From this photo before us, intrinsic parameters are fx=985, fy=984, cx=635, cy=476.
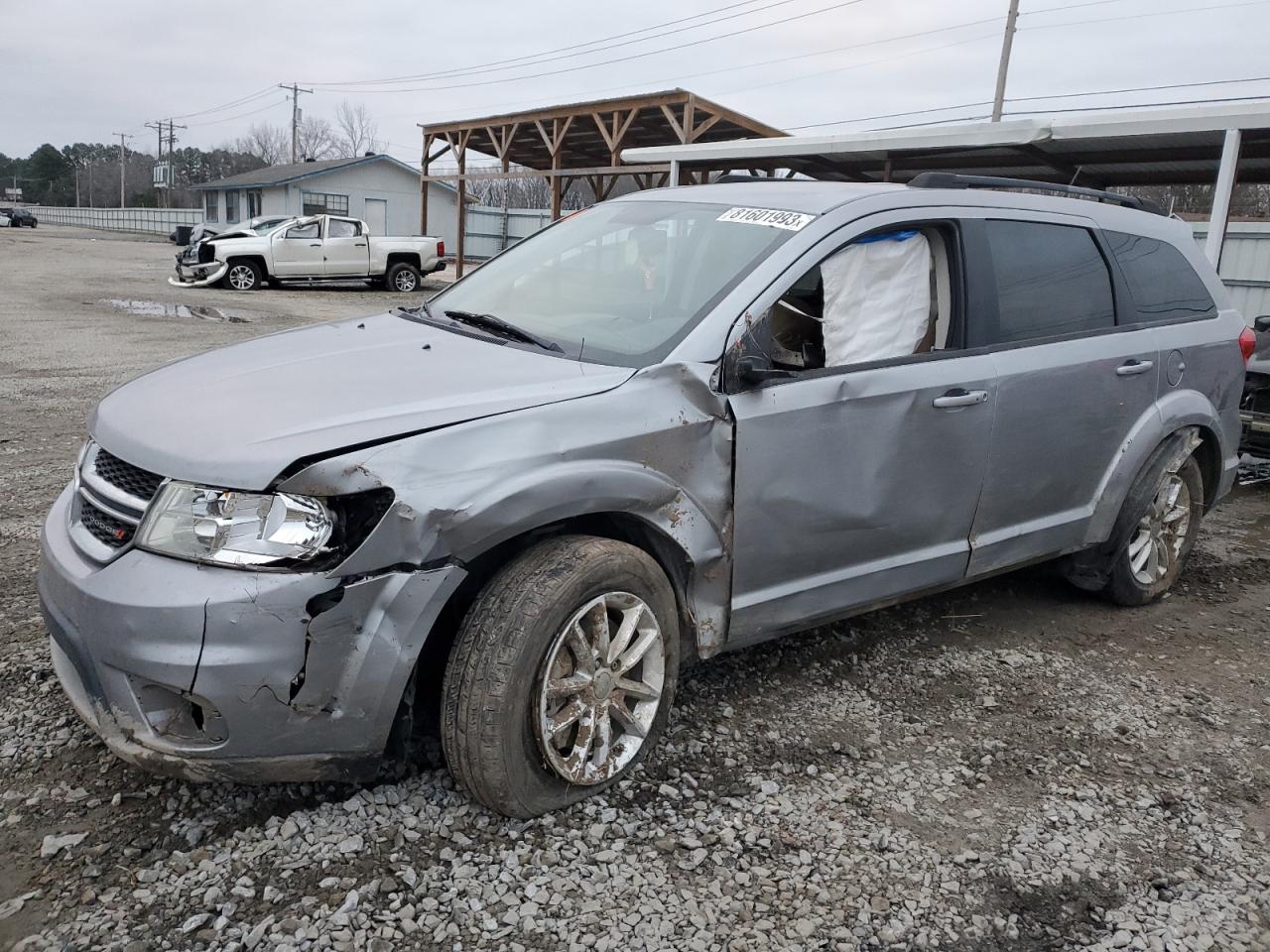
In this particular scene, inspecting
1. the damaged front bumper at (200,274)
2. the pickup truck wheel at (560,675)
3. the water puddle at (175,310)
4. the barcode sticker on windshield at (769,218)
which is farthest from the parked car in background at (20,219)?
the pickup truck wheel at (560,675)

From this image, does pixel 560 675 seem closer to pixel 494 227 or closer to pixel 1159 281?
pixel 1159 281

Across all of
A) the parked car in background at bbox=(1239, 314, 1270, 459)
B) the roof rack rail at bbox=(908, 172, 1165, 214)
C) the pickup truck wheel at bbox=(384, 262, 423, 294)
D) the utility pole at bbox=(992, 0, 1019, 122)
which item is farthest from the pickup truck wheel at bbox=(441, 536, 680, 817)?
the utility pole at bbox=(992, 0, 1019, 122)

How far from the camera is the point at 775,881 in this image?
2512mm

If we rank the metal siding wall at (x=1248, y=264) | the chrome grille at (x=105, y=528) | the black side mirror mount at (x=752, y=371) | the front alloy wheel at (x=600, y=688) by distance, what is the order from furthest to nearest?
the metal siding wall at (x=1248, y=264)
the black side mirror mount at (x=752, y=371)
the front alloy wheel at (x=600, y=688)
the chrome grille at (x=105, y=528)

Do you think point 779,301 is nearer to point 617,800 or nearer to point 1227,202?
point 617,800

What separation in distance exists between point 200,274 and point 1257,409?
19.3 metres

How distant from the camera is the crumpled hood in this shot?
7.77 ft

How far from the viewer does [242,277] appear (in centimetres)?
2059

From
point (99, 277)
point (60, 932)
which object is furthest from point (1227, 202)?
point (99, 277)

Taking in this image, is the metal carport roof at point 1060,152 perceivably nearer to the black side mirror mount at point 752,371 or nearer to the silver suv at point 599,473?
the silver suv at point 599,473

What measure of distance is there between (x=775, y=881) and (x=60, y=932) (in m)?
1.67

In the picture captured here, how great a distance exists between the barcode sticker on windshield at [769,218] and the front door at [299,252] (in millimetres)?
19491

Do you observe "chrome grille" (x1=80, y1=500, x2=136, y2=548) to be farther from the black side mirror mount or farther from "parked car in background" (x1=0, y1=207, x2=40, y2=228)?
"parked car in background" (x1=0, y1=207, x2=40, y2=228)

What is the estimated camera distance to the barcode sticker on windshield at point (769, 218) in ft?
10.7
